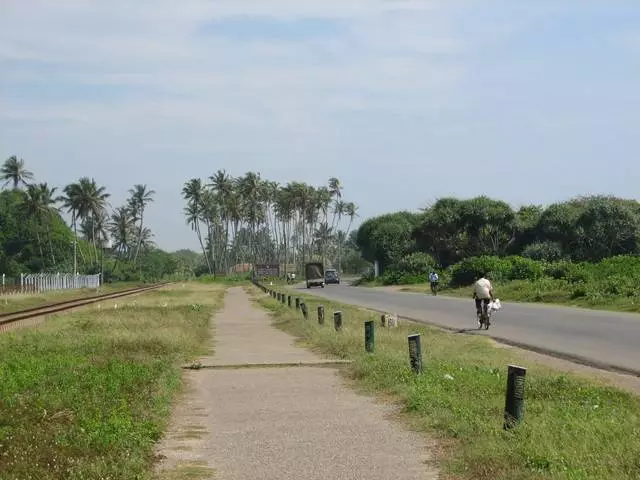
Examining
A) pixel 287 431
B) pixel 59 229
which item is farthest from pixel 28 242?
pixel 287 431

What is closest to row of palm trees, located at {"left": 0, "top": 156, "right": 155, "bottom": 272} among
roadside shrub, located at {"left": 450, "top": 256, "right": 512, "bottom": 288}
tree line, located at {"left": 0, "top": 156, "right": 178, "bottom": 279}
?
tree line, located at {"left": 0, "top": 156, "right": 178, "bottom": 279}

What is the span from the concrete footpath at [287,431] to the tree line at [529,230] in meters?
53.6

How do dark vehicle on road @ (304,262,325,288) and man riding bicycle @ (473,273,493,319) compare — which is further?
dark vehicle on road @ (304,262,325,288)

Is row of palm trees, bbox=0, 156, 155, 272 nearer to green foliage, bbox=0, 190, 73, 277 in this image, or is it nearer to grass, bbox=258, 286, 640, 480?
green foliage, bbox=0, 190, 73, 277

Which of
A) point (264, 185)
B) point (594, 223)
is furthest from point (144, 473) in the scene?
point (264, 185)

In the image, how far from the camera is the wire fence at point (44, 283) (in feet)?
241

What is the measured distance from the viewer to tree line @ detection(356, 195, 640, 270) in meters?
64.2

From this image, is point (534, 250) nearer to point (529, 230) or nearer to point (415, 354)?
point (529, 230)

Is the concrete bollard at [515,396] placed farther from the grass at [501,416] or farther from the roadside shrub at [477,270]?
the roadside shrub at [477,270]

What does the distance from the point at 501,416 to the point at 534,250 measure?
2456 inches

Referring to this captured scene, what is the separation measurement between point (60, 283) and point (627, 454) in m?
87.0

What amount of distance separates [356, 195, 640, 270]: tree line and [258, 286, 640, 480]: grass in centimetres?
5021

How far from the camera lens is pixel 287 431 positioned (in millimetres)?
9102

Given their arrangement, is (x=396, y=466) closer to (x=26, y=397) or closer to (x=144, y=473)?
(x=144, y=473)
